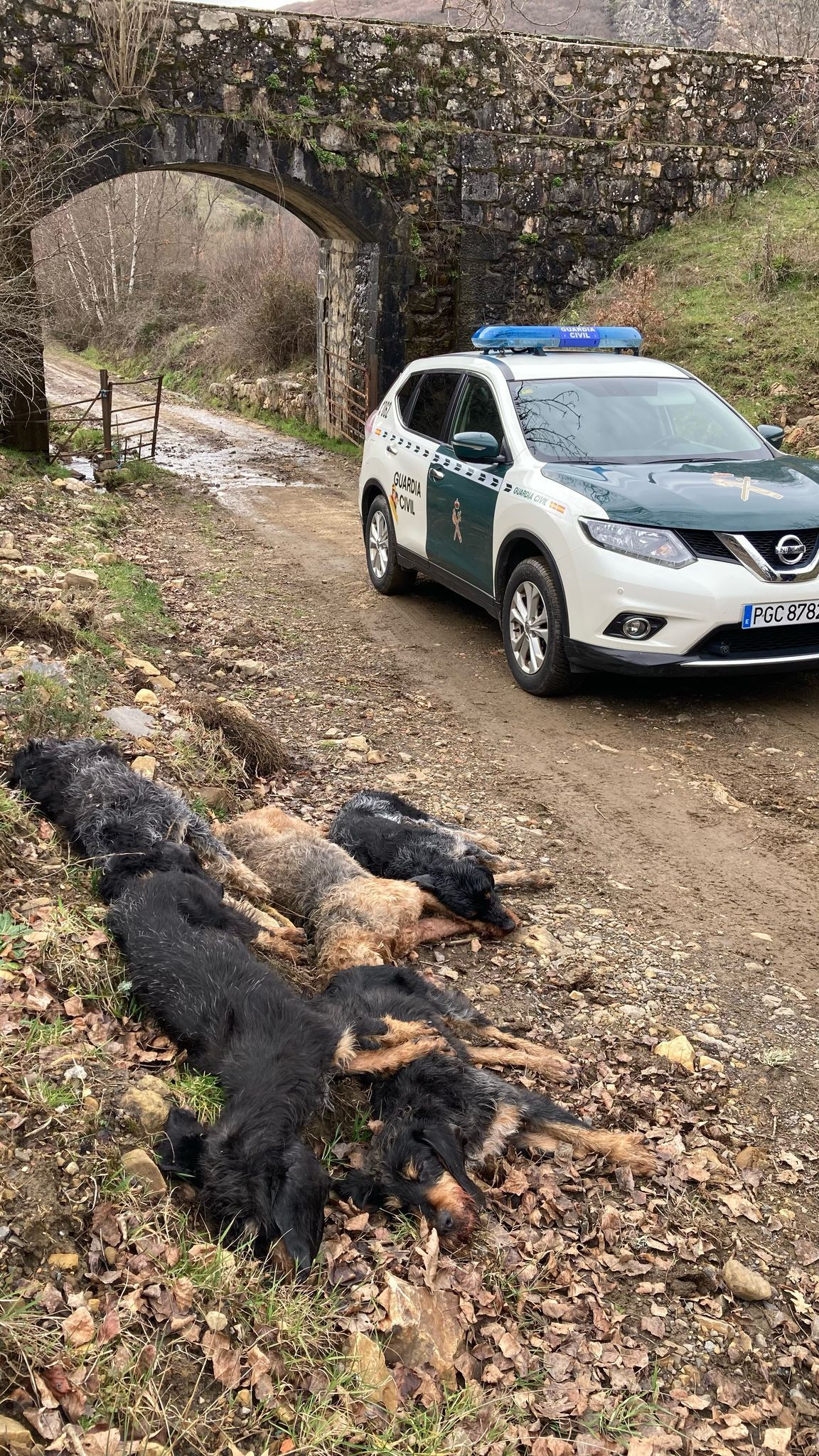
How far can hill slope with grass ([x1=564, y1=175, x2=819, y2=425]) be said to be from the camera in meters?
12.0

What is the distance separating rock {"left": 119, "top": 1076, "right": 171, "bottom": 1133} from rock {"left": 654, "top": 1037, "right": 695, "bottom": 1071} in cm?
159

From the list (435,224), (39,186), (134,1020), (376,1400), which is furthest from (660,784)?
(435,224)

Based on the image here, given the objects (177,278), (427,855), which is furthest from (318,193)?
(177,278)

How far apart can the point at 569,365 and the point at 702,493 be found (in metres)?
1.84

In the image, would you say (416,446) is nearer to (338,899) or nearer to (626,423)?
(626,423)

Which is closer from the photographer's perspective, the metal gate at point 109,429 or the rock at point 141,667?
the rock at point 141,667

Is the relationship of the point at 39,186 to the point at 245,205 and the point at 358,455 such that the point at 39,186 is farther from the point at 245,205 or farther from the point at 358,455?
the point at 245,205

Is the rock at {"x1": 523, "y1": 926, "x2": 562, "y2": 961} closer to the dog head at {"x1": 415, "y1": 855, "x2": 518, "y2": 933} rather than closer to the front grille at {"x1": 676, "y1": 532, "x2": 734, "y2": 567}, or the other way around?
the dog head at {"x1": 415, "y1": 855, "x2": 518, "y2": 933}

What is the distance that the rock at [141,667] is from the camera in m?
6.90

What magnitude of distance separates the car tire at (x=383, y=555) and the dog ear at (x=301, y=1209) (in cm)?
671

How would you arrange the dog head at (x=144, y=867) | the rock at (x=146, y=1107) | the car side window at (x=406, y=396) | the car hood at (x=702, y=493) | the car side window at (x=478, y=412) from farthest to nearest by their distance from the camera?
the car side window at (x=406, y=396), the car side window at (x=478, y=412), the car hood at (x=702, y=493), the dog head at (x=144, y=867), the rock at (x=146, y=1107)

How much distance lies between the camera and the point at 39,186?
1235 centimetres

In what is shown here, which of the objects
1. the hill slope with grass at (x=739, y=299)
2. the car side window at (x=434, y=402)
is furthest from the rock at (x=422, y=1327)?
the hill slope with grass at (x=739, y=299)

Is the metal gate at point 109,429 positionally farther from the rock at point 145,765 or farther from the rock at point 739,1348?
the rock at point 739,1348
